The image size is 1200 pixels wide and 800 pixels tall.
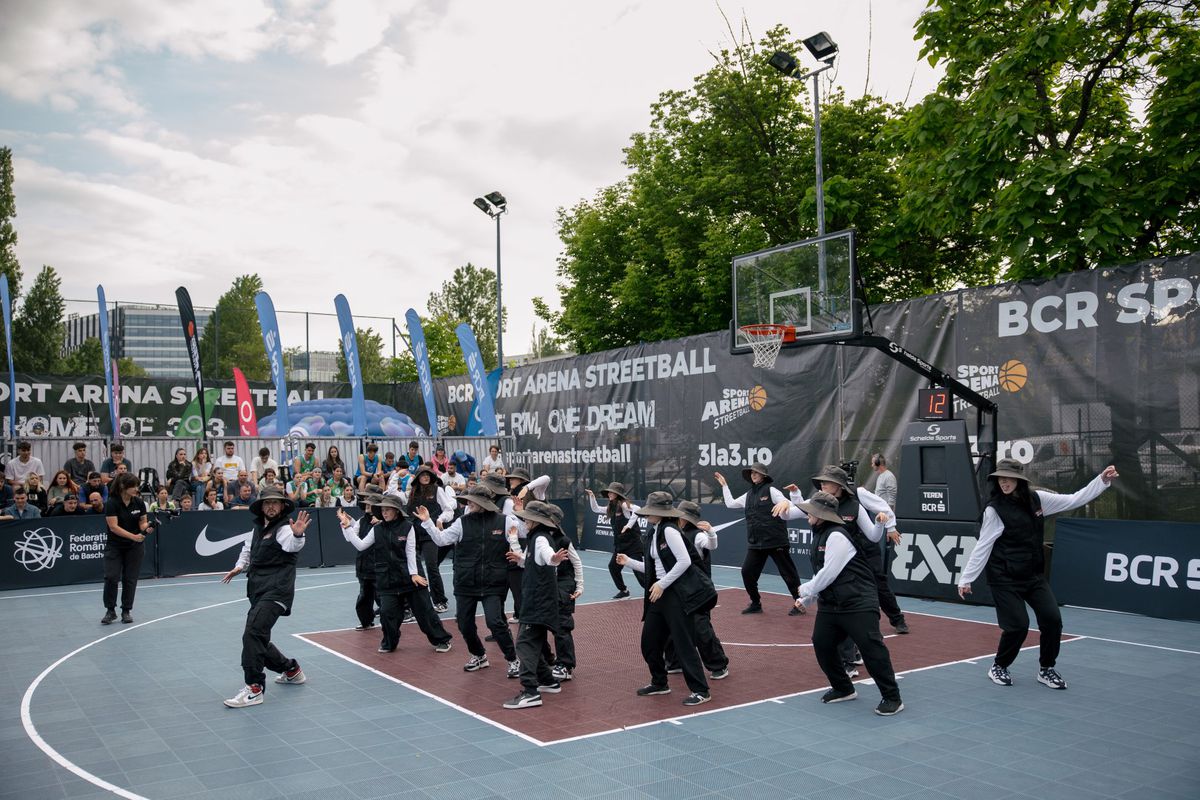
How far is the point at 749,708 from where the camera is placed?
27.2 ft

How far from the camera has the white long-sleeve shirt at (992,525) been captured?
353 inches

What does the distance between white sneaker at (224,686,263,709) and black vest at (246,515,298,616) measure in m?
0.74

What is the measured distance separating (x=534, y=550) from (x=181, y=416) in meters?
24.6

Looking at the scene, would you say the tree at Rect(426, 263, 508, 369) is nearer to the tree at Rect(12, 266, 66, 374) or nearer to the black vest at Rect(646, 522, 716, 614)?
the tree at Rect(12, 266, 66, 374)

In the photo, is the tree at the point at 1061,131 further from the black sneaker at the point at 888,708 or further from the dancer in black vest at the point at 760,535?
the black sneaker at the point at 888,708

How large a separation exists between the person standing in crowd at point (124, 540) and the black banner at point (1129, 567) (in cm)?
1297

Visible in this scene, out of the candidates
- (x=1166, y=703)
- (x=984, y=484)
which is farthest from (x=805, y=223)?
(x=1166, y=703)

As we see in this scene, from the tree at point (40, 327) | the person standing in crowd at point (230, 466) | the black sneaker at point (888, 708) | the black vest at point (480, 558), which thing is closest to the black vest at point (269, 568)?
the black vest at point (480, 558)

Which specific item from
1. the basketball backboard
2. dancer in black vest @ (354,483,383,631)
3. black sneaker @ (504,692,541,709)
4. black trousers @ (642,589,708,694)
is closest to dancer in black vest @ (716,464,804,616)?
the basketball backboard

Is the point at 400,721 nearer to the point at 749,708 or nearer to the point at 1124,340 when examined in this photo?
the point at 749,708

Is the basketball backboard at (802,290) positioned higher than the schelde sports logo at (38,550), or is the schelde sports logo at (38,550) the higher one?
the basketball backboard at (802,290)

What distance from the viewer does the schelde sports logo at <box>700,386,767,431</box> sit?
18438 mm

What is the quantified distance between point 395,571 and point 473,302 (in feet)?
183

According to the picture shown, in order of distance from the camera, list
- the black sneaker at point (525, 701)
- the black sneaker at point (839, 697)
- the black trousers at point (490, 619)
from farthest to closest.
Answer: the black trousers at point (490, 619), the black sneaker at point (839, 697), the black sneaker at point (525, 701)
